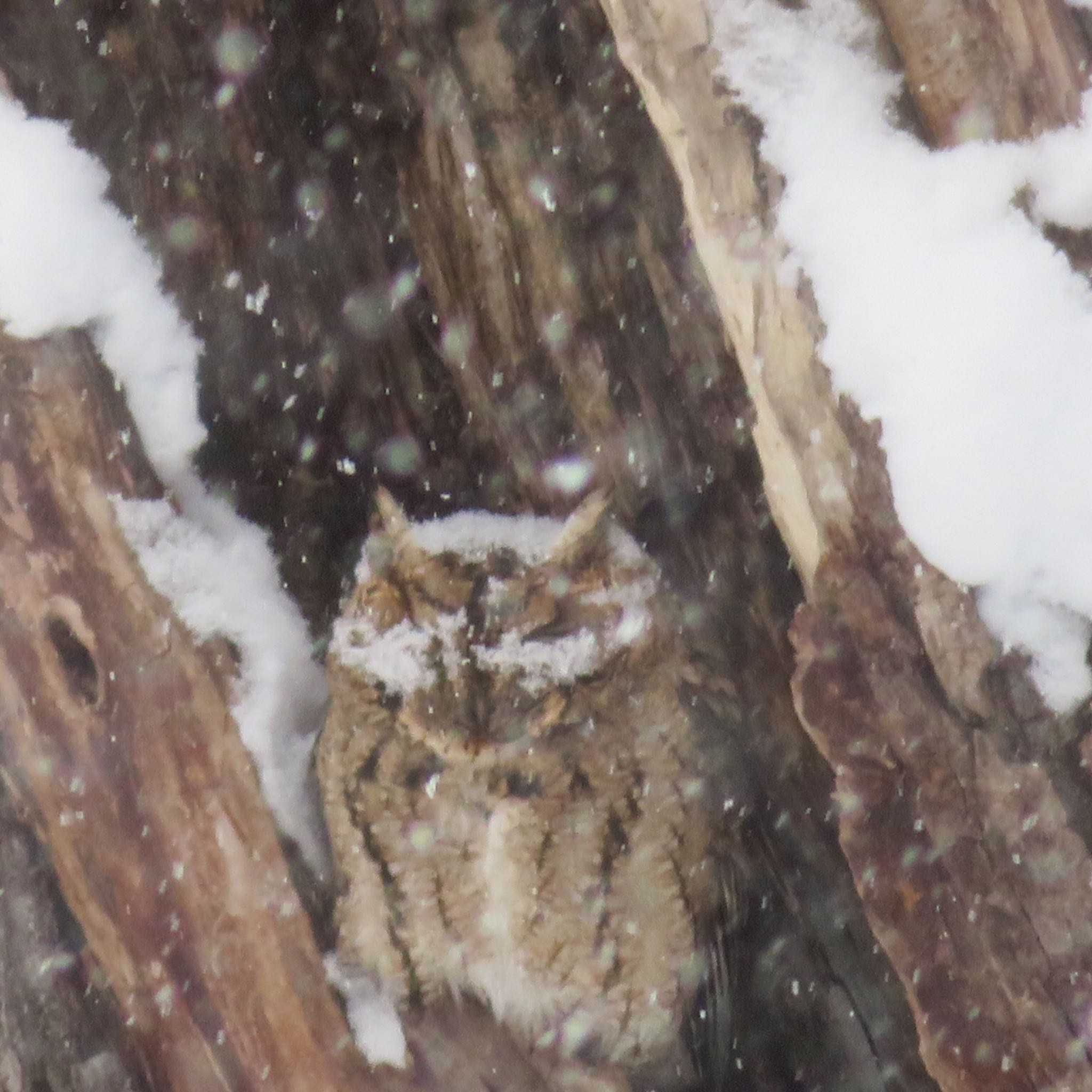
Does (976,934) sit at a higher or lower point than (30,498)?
lower

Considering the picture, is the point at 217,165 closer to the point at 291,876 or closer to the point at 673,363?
the point at 673,363

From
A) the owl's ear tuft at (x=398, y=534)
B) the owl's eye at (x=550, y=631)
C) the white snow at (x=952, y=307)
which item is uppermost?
the white snow at (x=952, y=307)

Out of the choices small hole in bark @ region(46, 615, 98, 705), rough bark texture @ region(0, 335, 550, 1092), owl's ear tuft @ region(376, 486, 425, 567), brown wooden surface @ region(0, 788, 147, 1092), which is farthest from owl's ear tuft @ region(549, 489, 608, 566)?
brown wooden surface @ region(0, 788, 147, 1092)

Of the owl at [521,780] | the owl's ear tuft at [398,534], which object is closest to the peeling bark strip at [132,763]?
the owl at [521,780]

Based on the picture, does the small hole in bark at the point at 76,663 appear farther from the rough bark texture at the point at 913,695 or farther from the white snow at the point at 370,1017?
the rough bark texture at the point at 913,695

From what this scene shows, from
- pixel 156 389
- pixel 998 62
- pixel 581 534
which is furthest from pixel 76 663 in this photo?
pixel 998 62

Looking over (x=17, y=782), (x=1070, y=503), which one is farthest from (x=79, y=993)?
(x=1070, y=503)

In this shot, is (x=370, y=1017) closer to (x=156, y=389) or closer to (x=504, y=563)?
(x=504, y=563)

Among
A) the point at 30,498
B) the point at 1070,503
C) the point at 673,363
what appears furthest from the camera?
the point at 673,363
